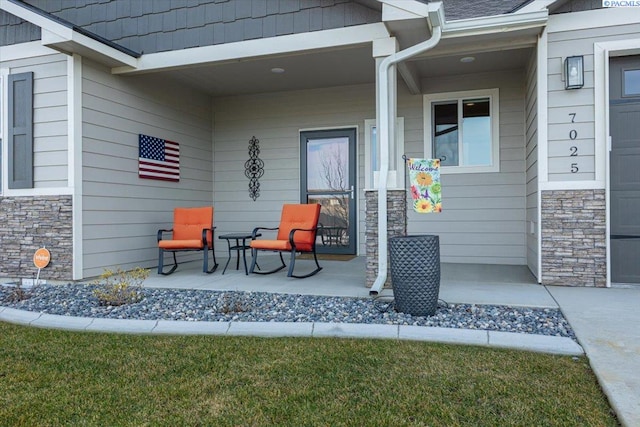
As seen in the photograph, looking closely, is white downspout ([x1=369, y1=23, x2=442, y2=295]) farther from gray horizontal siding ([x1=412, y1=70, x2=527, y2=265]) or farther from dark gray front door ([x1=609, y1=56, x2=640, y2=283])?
gray horizontal siding ([x1=412, y1=70, x2=527, y2=265])

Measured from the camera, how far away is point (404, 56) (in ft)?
13.7

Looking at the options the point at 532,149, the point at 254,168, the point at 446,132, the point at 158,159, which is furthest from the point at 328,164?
the point at 532,149

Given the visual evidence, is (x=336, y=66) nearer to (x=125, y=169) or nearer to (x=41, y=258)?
(x=125, y=169)

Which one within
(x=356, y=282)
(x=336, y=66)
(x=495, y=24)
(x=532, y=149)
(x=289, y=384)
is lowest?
(x=289, y=384)

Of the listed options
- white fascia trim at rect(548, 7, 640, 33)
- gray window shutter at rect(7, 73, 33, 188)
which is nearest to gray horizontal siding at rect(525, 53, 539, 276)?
white fascia trim at rect(548, 7, 640, 33)

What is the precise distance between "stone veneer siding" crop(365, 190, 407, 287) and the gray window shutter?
3.84m

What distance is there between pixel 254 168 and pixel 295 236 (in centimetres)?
243

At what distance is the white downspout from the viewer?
412 cm

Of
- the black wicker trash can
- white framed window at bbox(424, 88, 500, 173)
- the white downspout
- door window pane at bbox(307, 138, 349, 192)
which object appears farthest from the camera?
door window pane at bbox(307, 138, 349, 192)

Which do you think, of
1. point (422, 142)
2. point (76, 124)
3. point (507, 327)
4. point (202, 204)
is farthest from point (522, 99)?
point (76, 124)

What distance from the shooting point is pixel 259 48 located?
15.8 feet

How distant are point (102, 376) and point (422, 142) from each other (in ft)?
16.6

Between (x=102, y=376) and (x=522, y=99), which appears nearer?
(x=102, y=376)

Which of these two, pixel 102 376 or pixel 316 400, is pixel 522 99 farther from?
pixel 102 376
